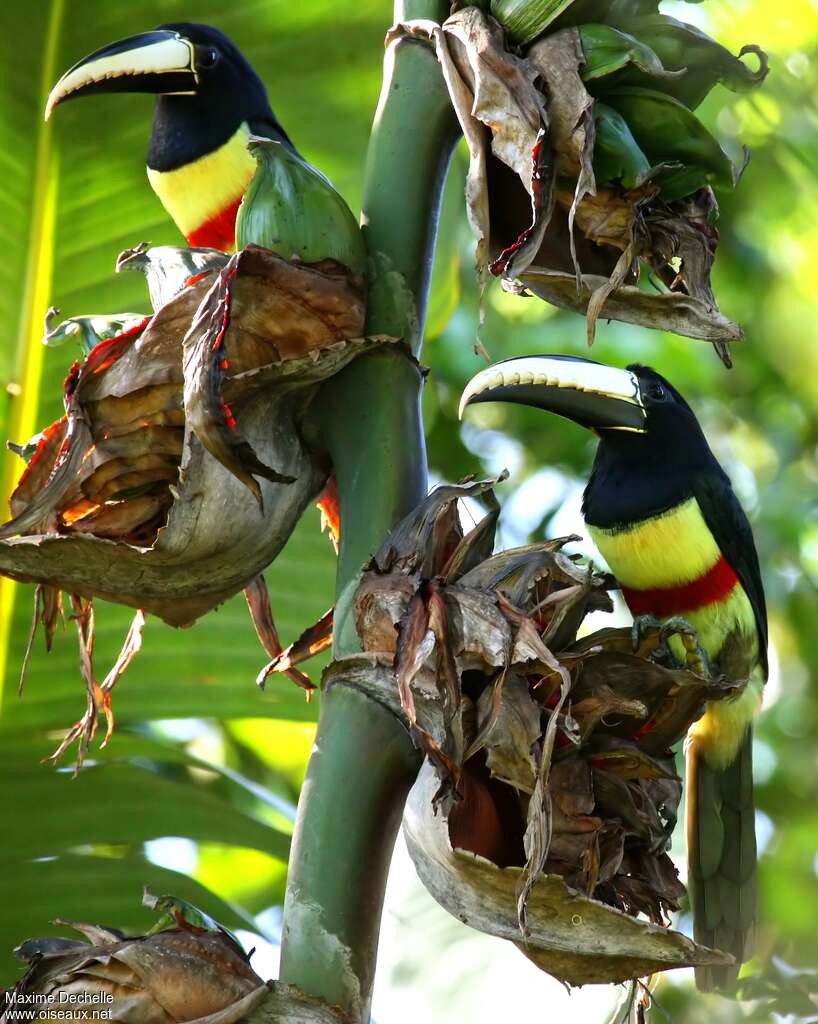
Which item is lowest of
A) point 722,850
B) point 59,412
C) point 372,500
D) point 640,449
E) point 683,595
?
point 722,850

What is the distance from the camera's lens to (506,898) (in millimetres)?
1020

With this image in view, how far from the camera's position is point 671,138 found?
123 centimetres

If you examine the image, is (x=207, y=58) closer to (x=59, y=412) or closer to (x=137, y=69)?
(x=137, y=69)

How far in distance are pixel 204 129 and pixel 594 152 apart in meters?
0.92

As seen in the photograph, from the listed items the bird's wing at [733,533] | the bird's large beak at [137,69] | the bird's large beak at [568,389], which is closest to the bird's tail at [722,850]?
the bird's wing at [733,533]

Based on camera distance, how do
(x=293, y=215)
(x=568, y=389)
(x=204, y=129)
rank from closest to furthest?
(x=293, y=215)
(x=568, y=389)
(x=204, y=129)

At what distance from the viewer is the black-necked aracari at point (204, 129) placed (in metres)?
1.81

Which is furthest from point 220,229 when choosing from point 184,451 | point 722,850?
point 722,850

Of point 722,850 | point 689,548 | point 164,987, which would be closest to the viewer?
point 164,987

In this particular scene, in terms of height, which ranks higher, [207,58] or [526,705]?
[207,58]

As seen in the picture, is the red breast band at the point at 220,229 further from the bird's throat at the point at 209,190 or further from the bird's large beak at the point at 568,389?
the bird's large beak at the point at 568,389

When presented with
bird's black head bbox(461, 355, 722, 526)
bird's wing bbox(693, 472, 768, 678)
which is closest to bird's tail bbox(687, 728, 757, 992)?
bird's wing bbox(693, 472, 768, 678)

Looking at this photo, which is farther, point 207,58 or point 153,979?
point 207,58

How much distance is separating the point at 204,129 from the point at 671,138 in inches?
36.4
